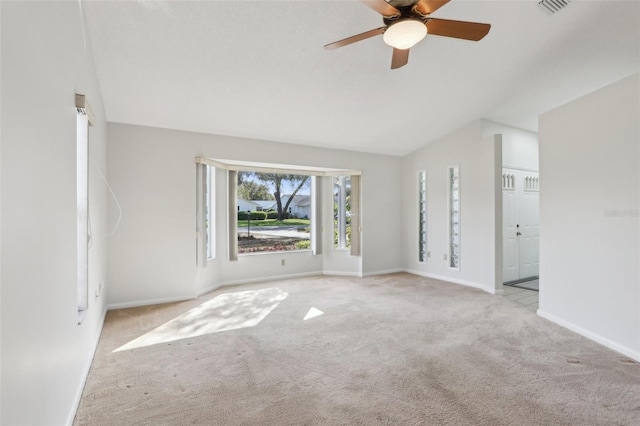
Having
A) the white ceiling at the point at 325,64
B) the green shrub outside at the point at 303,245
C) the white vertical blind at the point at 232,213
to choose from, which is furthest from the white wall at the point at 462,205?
the white vertical blind at the point at 232,213

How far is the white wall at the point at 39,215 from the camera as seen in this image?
1.15 metres

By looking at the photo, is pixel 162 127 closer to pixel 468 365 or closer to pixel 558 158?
pixel 468 365

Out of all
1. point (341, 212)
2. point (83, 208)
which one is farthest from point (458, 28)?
point (341, 212)

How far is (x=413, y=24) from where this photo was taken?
6.72ft

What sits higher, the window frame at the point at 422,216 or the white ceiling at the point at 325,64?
the white ceiling at the point at 325,64

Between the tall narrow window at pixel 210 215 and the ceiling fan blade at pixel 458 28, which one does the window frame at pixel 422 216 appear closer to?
the tall narrow window at pixel 210 215

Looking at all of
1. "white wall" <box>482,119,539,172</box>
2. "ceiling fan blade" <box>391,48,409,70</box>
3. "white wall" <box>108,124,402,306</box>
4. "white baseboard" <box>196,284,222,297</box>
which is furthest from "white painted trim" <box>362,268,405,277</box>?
"ceiling fan blade" <box>391,48,409,70</box>

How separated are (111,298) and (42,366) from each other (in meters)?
2.97

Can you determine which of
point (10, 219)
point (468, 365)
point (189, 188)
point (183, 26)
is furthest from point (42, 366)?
point (189, 188)

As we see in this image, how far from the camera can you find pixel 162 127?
14.3 feet

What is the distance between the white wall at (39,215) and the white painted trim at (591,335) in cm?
417

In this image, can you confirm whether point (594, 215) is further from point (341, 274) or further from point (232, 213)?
point (232, 213)

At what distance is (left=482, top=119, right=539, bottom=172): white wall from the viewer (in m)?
5.42

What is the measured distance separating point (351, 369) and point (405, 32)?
2.51 m
